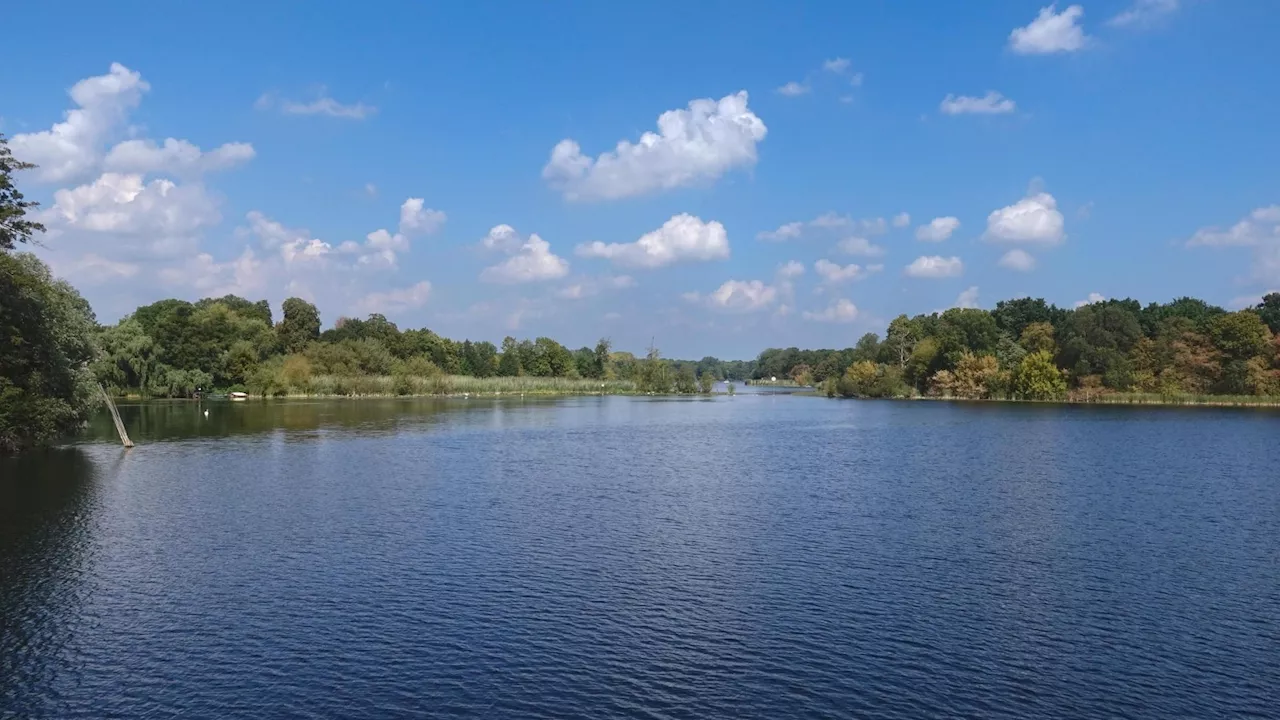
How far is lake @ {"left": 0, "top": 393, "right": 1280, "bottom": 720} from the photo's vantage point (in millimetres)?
12703

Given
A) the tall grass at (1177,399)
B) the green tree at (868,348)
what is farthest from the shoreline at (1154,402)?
the green tree at (868,348)

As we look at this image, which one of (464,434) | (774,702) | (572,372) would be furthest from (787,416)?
(572,372)

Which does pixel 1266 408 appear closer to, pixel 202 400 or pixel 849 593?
pixel 849 593

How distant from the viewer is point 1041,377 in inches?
4245

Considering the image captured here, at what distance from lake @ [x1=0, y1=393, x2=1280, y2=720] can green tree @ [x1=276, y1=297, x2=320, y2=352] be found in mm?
90037

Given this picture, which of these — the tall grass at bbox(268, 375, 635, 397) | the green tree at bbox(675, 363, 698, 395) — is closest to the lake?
the tall grass at bbox(268, 375, 635, 397)

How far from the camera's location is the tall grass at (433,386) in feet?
358

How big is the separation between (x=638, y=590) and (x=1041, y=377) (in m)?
104

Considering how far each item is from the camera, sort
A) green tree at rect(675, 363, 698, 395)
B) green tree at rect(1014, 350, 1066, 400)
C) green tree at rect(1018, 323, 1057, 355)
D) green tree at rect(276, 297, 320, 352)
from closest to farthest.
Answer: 1. green tree at rect(1014, 350, 1066, 400)
2. green tree at rect(1018, 323, 1057, 355)
3. green tree at rect(276, 297, 320, 352)
4. green tree at rect(675, 363, 698, 395)

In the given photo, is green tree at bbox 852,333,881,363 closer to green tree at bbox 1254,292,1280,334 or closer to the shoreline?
the shoreline

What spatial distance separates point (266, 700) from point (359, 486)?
20.8 m

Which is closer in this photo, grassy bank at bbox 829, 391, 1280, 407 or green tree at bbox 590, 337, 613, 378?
grassy bank at bbox 829, 391, 1280, 407

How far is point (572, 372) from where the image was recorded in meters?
162

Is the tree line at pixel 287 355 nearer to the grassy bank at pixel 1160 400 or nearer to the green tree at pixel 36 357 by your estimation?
the green tree at pixel 36 357
